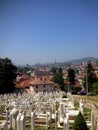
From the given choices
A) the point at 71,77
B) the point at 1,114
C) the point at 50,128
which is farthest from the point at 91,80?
the point at 50,128

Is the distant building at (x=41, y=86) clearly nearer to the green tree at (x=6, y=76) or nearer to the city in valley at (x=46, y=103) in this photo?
the city in valley at (x=46, y=103)

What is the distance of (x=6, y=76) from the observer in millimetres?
52625

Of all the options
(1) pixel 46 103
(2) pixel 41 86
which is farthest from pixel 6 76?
(1) pixel 46 103

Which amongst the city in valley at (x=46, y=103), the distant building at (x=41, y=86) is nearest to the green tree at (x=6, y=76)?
the city in valley at (x=46, y=103)

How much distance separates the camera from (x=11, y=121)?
65.1 feet

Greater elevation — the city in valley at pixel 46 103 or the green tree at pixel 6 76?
the green tree at pixel 6 76

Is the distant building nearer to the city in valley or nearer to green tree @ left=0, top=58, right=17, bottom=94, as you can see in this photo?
the city in valley

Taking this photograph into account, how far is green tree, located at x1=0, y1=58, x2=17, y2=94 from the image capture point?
51.4 metres

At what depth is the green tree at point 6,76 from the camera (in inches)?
2023

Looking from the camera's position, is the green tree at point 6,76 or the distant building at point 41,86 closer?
the green tree at point 6,76

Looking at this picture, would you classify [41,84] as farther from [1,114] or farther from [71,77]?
[1,114]

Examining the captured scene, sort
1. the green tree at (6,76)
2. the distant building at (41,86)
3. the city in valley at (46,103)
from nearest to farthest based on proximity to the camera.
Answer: the city in valley at (46,103), the green tree at (6,76), the distant building at (41,86)

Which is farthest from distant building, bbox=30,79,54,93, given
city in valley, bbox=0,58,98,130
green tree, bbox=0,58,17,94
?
green tree, bbox=0,58,17,94

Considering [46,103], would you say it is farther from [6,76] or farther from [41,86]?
[41,86]
